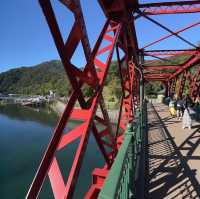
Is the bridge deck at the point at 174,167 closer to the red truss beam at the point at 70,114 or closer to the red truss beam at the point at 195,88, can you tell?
the red truss beam at the point at 70,114

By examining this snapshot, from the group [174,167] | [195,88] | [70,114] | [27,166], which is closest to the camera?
[70,114]

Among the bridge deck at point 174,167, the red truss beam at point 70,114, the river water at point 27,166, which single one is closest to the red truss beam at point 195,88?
the bridge deck at point 174,167

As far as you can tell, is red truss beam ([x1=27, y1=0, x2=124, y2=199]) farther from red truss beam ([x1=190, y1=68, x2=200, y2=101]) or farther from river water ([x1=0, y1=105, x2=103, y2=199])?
red truss beam ([x1=190, y1=68, x2=200, y2=101])

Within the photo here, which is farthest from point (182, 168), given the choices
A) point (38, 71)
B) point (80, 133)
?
point (38, 71)

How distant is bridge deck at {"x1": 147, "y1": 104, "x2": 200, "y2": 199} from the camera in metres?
4.05

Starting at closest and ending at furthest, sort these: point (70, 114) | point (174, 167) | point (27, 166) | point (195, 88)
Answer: point (70, 114), point (174, 167), point (195, 88), point (27, 166)

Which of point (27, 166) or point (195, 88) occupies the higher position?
point (195, 88)

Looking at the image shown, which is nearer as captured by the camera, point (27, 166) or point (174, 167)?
point (174, 167)

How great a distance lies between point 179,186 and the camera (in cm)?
424

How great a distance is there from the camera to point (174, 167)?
5.20 metres

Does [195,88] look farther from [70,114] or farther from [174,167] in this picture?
[70,114]

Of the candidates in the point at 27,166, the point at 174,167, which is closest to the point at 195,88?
the point at 174,167

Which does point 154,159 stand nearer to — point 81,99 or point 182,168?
point 182,168

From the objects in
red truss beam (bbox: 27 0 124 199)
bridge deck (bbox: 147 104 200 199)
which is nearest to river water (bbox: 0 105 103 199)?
bridge deck (bbox: 147 104 200 199)
